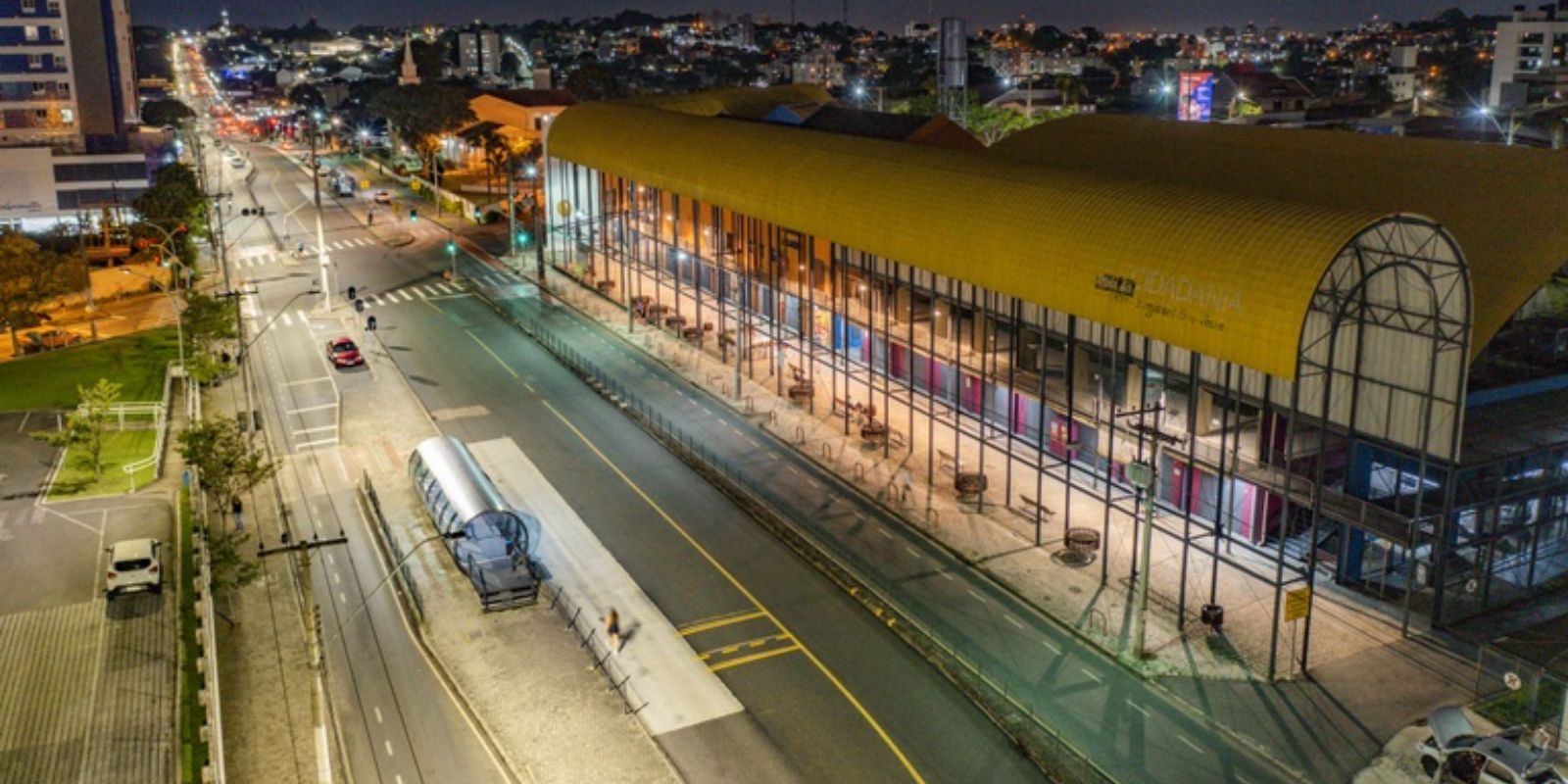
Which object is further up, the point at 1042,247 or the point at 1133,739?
the point at 1042,247

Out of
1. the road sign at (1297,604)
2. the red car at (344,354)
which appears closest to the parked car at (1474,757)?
the road sign at (1297,604)

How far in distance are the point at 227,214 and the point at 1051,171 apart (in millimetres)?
108480

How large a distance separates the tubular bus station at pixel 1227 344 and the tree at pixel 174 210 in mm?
57399

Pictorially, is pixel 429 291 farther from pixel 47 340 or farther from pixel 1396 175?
pixel 1396 175

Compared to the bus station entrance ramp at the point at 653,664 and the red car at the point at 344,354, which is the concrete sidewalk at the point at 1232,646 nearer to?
the bus station entrance ramp at the point at 653,664

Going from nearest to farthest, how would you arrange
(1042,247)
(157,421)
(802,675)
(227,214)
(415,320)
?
(802,675)
(1042,247)
(157,421)
(415,320)
(227,214)

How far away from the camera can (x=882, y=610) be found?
142 ft

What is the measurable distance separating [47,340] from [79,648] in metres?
48.9

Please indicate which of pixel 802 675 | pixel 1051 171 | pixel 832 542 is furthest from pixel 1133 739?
pixel 1051 171

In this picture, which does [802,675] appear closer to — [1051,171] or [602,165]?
[1051,171]

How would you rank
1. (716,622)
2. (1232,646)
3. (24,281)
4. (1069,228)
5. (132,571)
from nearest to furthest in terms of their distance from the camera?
(1232,646), (716,622), (132,571), (1069,228), (24,281)

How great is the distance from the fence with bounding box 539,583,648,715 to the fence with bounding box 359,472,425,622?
4390mm

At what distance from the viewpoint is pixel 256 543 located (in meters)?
50.1

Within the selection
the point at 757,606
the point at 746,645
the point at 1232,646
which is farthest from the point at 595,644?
the point at 1232,646
